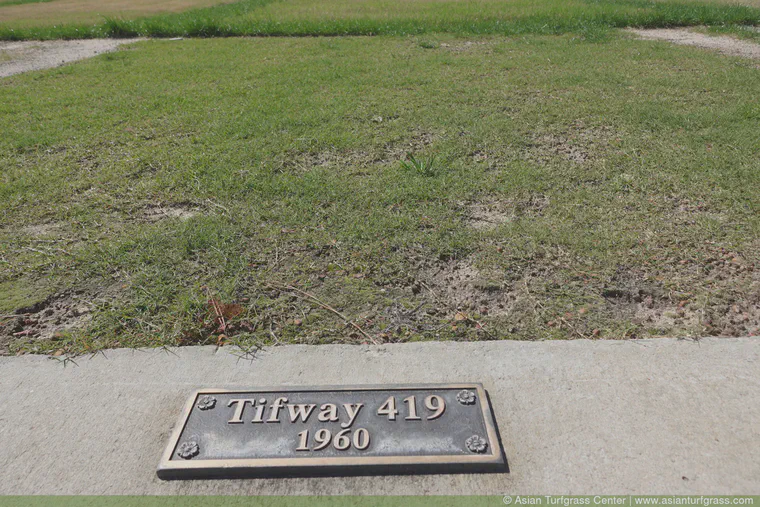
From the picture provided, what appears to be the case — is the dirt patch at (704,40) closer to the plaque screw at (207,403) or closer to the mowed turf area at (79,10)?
the plaque screw at (207,403)

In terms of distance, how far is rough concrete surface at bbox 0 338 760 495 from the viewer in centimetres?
172

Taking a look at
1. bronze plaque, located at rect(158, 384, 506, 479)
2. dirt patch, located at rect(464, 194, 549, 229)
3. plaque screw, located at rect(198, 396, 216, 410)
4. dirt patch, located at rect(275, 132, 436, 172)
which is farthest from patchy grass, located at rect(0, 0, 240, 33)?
bronze plaque, located at rect(158, 384, 506, 479)

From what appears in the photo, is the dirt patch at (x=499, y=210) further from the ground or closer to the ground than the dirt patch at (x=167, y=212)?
closer to the ground

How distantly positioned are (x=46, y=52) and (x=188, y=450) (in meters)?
10.2

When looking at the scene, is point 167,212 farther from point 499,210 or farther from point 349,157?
point 499,210

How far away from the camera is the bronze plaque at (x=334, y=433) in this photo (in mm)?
1760

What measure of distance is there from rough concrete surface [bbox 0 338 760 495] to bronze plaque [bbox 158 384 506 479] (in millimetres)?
52

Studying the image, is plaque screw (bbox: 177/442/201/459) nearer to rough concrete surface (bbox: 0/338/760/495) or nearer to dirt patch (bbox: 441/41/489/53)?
rough concrete surface (bbox: 0/338/760/495)

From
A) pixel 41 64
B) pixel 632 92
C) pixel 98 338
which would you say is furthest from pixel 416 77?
pixel 41 64

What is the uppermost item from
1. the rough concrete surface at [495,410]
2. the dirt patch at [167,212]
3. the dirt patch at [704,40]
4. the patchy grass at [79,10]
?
the patchy grass at [79,10]

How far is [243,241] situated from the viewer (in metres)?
3.05

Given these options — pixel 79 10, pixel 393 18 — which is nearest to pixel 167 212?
pixel 393 18

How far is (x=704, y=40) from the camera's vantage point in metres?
8.39

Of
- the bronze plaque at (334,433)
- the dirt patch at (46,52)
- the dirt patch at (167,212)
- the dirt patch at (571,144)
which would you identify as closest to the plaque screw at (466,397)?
the bronze plaque at (334,433)
